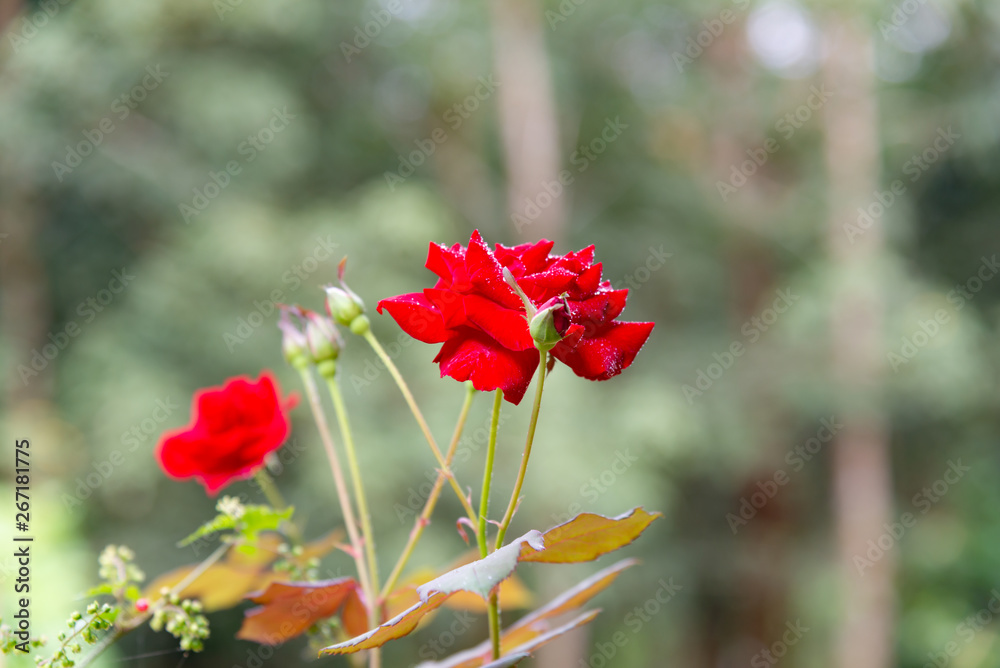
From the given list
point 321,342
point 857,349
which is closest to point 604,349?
point 321,342

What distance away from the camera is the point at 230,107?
3348 mm

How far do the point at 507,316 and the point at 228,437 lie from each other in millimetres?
227

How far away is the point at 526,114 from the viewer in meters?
3.93

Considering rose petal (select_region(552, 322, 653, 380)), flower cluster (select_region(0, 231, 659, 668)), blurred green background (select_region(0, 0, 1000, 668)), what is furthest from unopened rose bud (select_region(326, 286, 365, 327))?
blurred green background (select_region(0, 0, 1000, 668))

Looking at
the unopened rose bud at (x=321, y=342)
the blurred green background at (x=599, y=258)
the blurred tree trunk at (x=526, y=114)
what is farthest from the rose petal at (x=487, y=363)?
the blurred tree trunk at (x=526, y=114)

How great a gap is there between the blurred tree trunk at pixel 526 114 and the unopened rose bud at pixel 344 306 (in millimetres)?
3481

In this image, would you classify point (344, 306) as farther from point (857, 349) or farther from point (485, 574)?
point (857, 349)

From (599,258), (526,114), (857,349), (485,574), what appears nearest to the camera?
(485,574)

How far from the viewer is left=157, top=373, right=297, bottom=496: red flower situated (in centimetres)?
45

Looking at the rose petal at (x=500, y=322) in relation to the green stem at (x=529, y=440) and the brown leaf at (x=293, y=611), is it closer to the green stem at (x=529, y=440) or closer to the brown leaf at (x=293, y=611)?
the green stem at (x=529, y=440)

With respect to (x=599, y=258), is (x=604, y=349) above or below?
below

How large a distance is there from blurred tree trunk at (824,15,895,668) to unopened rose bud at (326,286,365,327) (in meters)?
3.52

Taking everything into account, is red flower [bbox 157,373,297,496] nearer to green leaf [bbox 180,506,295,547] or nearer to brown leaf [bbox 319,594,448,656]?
green leaf [bbox 180,506,295,547]

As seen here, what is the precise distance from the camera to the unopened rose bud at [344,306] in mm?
385
